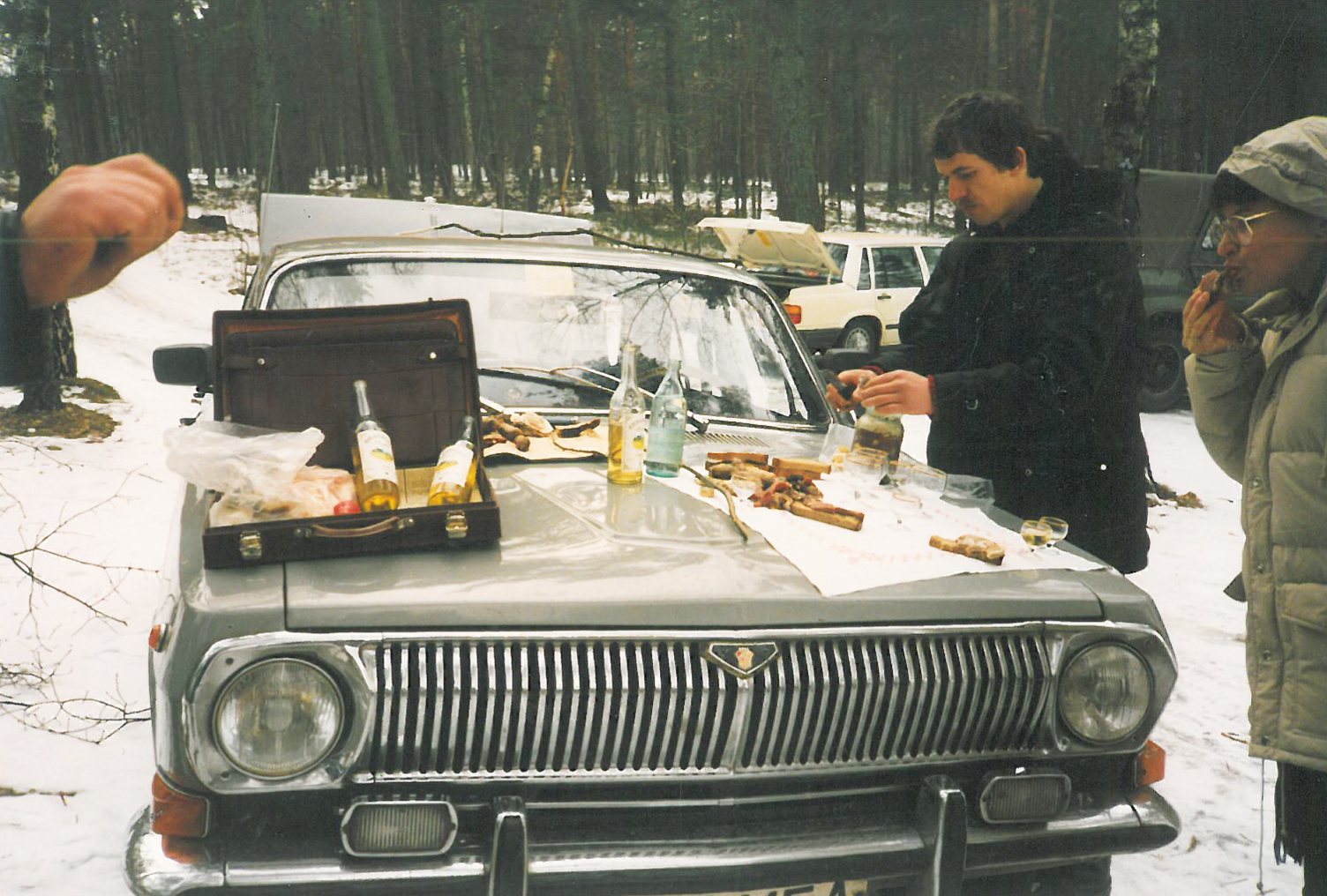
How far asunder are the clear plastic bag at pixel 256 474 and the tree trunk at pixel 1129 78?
7289mm

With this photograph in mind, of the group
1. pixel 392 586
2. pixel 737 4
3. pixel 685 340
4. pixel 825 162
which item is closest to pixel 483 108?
pixel 737 4

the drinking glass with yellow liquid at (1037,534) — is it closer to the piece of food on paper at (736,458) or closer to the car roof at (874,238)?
the piece of food on paper at (736,458)

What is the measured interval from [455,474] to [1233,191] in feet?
5.42

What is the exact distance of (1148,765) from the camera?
90.4 inches

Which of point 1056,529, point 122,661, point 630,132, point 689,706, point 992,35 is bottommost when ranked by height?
point 122,661

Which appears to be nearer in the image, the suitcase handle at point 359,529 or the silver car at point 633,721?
the silver car at point 633,721

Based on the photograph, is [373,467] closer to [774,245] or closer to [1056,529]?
[1056,529]

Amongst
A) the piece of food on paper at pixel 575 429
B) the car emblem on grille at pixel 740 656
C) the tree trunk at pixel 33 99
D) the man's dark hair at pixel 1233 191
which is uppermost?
the tree trunk at pixel 33 99

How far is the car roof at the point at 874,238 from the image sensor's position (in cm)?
1232

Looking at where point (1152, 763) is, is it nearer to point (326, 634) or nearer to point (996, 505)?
point (996, 505)

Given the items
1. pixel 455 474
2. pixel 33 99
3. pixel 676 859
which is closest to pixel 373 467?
pixel 455 474

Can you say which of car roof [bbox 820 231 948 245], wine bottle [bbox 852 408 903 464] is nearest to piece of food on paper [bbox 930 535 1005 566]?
wine bottle [bbox 852 408 903 464]

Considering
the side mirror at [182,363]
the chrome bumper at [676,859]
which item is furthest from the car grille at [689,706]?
the side mirror at [182,363]

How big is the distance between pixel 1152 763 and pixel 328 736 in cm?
169
